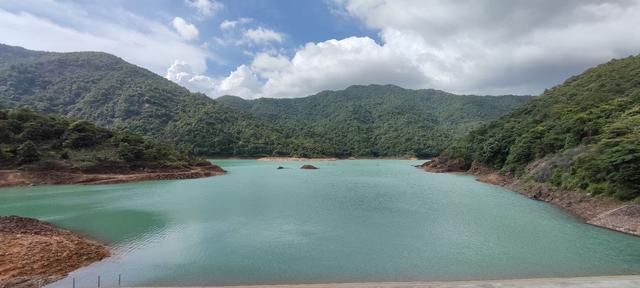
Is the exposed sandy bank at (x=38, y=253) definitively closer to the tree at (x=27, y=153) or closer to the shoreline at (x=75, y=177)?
the shoreline at (x=75, y=177)

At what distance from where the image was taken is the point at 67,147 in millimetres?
46562

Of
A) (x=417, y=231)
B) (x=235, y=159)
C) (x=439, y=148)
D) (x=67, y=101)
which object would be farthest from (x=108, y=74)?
(x=417, y=231)

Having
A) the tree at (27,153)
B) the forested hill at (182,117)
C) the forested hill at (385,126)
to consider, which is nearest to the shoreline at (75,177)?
the tree at (27,153)

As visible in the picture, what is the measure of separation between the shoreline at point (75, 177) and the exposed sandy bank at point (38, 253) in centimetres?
2659

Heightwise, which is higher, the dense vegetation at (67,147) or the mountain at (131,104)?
the mountain at (131,104)

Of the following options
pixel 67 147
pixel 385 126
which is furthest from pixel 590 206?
pixel 385 126

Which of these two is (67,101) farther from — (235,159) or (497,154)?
(497,154)

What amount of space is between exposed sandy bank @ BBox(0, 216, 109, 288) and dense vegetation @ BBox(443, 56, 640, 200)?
1114 inches

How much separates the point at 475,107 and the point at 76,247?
19933 centimetres

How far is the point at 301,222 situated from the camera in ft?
69.6

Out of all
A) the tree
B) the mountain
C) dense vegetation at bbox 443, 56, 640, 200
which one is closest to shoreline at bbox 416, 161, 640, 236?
dense vegetation at bbox 443, 56, 640, 200

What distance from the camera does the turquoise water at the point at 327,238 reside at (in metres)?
12.8

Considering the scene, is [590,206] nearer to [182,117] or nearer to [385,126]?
[182,117]

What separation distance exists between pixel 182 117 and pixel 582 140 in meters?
112
